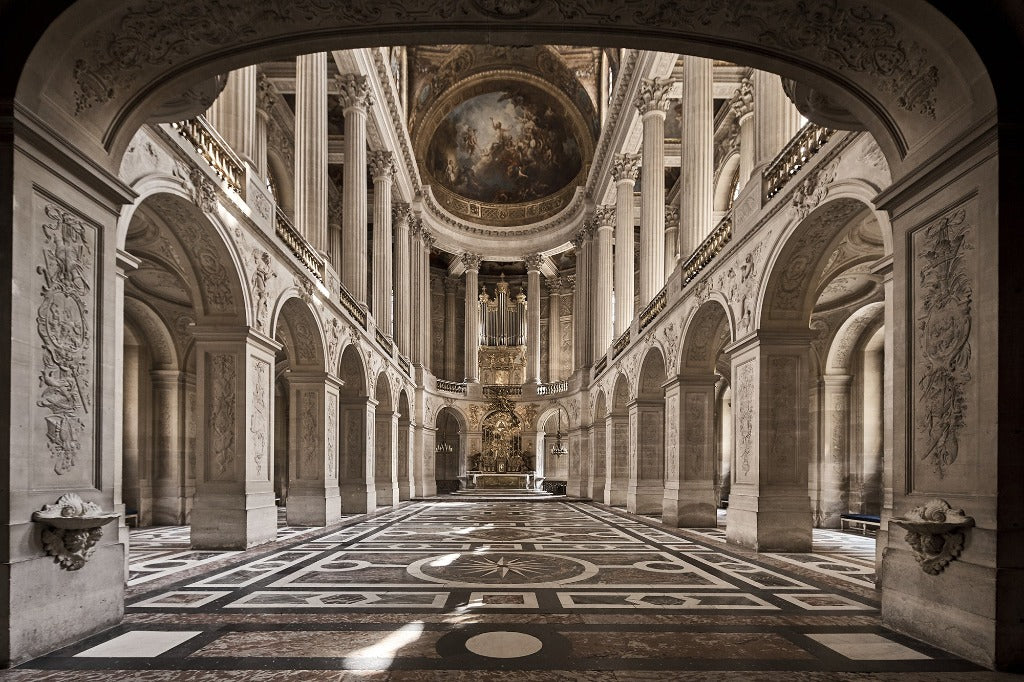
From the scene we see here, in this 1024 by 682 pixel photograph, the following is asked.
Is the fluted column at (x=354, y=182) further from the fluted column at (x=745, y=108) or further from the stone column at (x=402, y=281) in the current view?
the fluted column at (x=745, y=108)

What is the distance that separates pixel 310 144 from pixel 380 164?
30.8ft

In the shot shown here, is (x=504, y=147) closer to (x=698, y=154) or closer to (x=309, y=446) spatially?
(x=698, y=154)

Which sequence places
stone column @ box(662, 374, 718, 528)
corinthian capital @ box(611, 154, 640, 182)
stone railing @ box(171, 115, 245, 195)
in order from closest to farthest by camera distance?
1. stone railing @ box(171, 115, 245, 195)
2. stone column @ box(662, 374, 718, 528)
3. corinthian capital @ box(611, 154, 640, 182)

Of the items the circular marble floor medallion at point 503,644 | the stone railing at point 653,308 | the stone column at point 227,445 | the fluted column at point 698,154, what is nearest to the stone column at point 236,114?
the stone column at point 227,445

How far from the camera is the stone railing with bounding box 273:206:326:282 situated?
A: 13443 millimetres

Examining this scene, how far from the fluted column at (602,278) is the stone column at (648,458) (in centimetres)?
A: 890

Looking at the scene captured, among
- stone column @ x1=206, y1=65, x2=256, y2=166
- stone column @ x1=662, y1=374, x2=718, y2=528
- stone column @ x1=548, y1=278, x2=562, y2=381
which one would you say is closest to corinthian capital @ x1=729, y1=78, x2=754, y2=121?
stone column @ x1=662, y1=374, x2=718, y2=528

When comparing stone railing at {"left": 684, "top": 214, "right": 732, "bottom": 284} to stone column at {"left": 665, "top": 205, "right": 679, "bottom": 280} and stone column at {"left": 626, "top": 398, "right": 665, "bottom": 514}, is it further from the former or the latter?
stone column at {"left": 665, "top": 205, "right": 679, "bottom": 280}

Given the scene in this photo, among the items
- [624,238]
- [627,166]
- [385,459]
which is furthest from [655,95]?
[385,459]

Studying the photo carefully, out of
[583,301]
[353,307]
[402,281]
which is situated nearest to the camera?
[353,307]

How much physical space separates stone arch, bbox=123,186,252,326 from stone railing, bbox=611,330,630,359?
537 inches

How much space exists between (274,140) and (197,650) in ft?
68.1

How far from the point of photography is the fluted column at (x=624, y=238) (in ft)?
81.8

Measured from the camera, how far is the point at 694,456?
1563 centimetres
